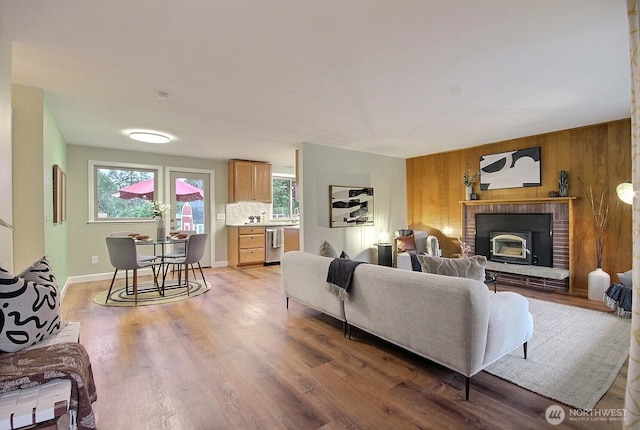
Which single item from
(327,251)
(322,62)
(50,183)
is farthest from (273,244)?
(322,62)

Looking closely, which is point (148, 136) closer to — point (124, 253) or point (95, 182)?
point (124, 253)

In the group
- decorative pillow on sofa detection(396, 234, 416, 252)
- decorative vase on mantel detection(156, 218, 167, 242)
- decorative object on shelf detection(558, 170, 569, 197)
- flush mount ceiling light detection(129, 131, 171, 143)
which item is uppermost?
flush mount ceiling light detection(129, 131, 171, 143)

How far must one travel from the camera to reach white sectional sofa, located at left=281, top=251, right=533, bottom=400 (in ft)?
6.19

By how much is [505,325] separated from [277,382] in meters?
1.60

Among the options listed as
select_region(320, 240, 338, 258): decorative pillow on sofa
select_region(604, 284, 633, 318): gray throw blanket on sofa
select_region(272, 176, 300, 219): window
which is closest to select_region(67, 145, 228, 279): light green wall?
select_region(272, 176, 300, 219): window

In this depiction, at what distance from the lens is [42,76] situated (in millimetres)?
2615

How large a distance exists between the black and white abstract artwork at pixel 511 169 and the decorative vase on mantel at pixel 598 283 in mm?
1488

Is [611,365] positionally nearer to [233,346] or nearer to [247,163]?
[233,346]

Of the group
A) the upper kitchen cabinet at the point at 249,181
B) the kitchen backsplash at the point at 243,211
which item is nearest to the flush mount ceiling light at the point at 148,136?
the upper kitchen cabinet at the point at 249,181

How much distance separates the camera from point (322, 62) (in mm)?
2412

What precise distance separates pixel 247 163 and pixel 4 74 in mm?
4665

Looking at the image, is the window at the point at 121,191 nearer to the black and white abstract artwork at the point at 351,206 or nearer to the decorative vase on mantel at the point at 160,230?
the decorative vase on mantel at the point at 160,230
